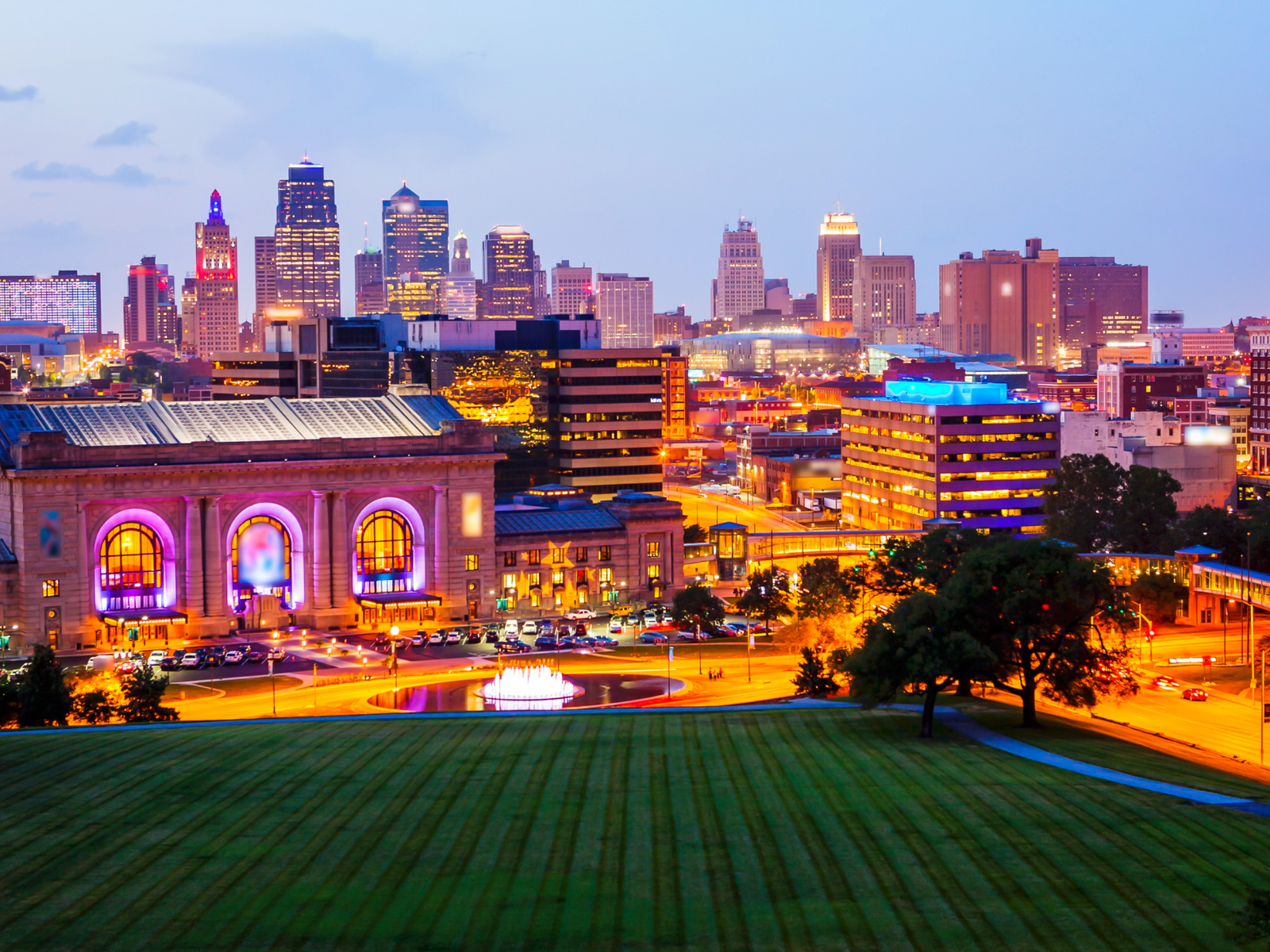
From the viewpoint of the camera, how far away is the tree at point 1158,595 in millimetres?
161000

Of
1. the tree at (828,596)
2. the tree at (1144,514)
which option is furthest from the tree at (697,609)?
the tree at (1144,514)

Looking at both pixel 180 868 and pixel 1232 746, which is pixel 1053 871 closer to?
pixel 180 868

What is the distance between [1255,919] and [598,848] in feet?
82.9

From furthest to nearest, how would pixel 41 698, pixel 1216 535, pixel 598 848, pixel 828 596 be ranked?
pixel 1216 535, pixel 828 596, pixel 41 698, pixel 598 848

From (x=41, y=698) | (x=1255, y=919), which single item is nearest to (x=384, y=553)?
(x=41, y=698)

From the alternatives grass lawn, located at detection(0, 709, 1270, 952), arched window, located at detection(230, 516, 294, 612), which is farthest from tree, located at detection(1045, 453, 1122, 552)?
grass lawn, located at detection(0, 709, 1270, 952)

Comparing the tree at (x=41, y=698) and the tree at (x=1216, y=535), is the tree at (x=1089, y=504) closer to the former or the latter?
the tree at (x=1216, y=535)

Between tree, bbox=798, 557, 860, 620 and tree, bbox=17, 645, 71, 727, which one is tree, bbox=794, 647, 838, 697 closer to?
tree, bbox=798, 557, 860, 620

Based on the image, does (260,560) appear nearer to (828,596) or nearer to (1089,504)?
(828,596)

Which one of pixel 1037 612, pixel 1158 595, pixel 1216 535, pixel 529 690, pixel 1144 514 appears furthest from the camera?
pixel 1144 514

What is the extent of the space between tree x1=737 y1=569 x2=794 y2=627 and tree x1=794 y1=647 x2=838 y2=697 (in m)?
37.0

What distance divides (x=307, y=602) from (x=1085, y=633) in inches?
3356

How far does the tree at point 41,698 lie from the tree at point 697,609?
215 ft

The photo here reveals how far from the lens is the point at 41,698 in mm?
96938
